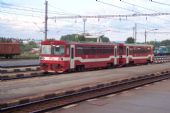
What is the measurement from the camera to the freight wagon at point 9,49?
2436 inches

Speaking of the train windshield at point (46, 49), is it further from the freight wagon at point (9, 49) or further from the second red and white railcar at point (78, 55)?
the freight wagon at point (9, 49)

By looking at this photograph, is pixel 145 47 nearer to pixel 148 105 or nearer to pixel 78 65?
pixel 78 65

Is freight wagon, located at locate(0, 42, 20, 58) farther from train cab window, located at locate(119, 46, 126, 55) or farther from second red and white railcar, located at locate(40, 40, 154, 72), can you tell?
second red and white railcar, located at locate(40, 40, 154, 72)

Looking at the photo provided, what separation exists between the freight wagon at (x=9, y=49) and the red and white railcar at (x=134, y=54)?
22.8 m

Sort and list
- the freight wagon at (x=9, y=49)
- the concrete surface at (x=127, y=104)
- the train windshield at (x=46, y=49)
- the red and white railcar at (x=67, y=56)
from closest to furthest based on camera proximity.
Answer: the concrete surface at (x=127, y=104), the red and white railcar at (x=67, y=56), the train windshield at (x=46, y=49), the freight wagon at (x=9, y=49)

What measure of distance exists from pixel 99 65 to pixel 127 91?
59.0 feet

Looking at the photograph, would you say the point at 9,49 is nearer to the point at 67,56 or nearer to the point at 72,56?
the point at 72,56

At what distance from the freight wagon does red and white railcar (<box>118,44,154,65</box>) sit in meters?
22.8

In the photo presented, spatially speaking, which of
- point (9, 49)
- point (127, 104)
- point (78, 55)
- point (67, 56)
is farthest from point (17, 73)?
point (9, 49)

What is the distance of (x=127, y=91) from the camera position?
19.5 meters

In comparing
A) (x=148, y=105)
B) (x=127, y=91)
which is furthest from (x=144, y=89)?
(x=148, y=105)

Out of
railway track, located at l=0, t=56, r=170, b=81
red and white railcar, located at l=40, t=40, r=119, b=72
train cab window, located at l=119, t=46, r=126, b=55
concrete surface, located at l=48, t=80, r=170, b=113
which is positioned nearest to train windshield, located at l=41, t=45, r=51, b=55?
red and white railcar, located at l=40, t=40, r=119, b=72

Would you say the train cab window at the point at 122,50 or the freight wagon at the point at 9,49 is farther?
the freight wagon at the point at 9,49

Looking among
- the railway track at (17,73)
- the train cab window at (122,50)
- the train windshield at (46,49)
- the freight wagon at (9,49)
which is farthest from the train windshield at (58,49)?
the freight wagon at (9,49)
